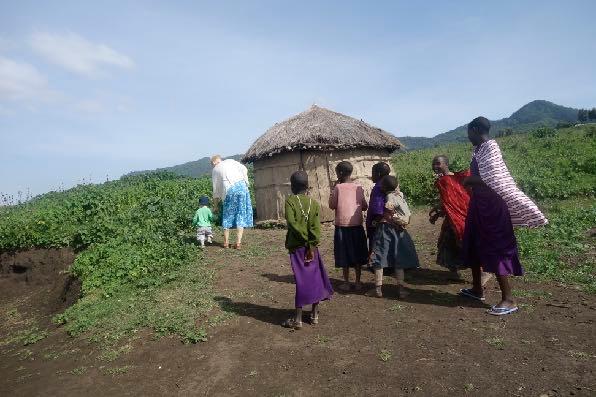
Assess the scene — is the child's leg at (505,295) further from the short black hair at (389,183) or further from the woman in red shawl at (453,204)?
the short black hair at (389,183)

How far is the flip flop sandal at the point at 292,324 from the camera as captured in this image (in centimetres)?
457

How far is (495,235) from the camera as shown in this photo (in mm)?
4480

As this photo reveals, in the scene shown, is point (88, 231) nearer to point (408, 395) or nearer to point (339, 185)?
point (339, 185)

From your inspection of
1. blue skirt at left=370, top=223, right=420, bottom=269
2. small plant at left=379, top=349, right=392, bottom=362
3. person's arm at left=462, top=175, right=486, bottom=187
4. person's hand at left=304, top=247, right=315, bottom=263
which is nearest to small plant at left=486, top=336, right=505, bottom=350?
small plant at left=379, top=349, right=392, bottom=362

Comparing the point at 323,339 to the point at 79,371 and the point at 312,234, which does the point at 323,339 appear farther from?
the point at 79,371

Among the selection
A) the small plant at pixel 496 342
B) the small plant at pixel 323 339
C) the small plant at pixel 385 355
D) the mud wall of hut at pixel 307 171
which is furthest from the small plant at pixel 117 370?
the mud wall of hut at pixel 307 171

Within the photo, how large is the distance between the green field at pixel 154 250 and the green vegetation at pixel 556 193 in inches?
0.9

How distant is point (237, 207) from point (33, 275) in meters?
5.37

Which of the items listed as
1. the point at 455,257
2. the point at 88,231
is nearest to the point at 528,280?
the point at 455,257

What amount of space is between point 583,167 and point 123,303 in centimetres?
1639

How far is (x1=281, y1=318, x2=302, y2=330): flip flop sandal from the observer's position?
457 cm

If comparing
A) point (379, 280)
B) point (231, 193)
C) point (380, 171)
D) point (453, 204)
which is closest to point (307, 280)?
point (379, 280)

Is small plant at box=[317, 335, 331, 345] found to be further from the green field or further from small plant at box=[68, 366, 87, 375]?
small plant at box=[68, 366, 87, 375]

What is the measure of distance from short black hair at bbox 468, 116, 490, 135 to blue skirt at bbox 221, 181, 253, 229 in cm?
507
